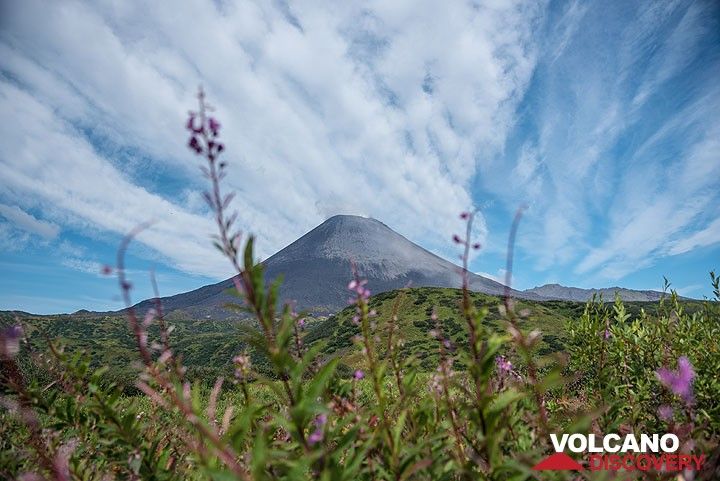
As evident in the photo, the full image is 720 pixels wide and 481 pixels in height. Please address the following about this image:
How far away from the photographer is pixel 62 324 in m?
152

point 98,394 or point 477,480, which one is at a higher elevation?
point 98,394

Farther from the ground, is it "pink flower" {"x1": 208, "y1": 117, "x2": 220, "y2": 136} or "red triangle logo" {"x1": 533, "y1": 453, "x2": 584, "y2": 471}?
"pink flower" {"x1": 208, "y1": 117, "x2": 220, "y2": 136}

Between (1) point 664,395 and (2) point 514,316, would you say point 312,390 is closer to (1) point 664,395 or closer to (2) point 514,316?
(2) point 514,316

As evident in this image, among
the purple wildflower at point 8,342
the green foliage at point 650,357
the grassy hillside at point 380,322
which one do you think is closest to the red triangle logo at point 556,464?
the green foliage at point 650,357

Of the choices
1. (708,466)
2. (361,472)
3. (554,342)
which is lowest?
(361,472)

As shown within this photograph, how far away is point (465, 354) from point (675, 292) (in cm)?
703

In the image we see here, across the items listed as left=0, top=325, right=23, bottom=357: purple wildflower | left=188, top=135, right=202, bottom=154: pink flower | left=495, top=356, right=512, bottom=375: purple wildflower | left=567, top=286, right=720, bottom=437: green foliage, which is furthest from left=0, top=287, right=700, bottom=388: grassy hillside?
left=188, top=135, right=202, bottom=154: pink flower

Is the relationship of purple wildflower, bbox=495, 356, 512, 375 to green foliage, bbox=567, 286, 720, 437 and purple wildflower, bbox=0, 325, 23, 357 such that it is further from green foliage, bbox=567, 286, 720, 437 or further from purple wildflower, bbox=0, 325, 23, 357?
purple wildflower, bbox=0, 325, 23, 357

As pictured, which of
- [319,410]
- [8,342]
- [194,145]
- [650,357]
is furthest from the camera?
[650,357]

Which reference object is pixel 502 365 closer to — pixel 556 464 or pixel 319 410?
pixel 556 464

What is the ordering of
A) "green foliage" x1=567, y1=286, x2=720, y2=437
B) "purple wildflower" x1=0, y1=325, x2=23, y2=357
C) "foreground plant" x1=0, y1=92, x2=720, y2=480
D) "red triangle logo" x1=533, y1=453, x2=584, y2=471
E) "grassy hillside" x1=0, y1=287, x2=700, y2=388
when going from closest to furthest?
"foreground plant" x1=0, y1=92, x2=720, y2=480 → "red triangle logo" x1=533, y1=453, x2=584, y2=471 → "purple wildflower" x1=0, y1=325, x2=23, y2=357 → "green foliage" x1=567, y1=286, x2=720, y2=437 → "grassy hillside" x1=0, y1=287, x2=700, y2=388

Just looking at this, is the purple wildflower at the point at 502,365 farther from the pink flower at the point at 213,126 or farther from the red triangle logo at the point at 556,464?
the pink flower at the point at 213,126

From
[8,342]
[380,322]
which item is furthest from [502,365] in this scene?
[380,322]

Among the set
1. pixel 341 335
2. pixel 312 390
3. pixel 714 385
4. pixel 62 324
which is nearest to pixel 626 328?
pixel 714 385
